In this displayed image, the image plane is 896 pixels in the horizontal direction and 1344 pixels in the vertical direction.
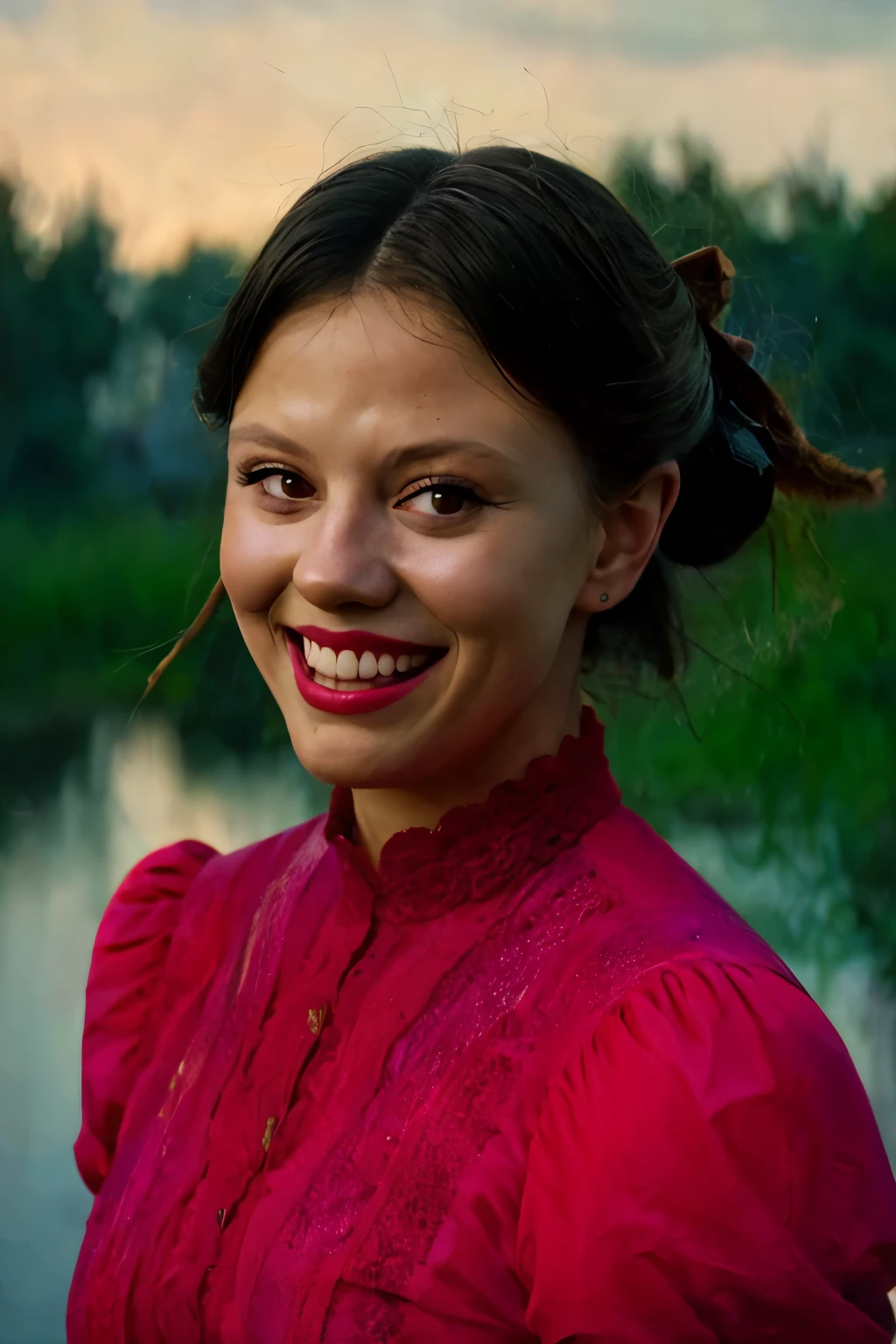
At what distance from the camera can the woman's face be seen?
0.74 meters

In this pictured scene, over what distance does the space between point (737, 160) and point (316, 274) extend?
33.1 inches

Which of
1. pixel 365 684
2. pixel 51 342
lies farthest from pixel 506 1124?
pixel 51 342

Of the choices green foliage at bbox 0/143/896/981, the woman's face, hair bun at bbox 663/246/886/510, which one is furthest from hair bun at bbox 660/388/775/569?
green foliage at bbox 0/143/896/981

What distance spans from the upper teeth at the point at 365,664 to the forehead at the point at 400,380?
0.39 ft

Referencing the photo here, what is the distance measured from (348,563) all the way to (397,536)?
32mm

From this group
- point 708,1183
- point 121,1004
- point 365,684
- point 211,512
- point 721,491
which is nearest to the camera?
point 708,1183

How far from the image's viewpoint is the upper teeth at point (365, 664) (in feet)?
2.53

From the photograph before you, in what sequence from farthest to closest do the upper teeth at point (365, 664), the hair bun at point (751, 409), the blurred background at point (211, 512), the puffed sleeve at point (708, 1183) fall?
the blurred background at point (211, 512) → the hair bun at point (751, 409) → the upper teeth at point (365, 664) → the puffed sleeve at point (708, 1183)

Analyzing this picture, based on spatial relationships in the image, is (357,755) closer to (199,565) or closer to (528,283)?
(528,283)

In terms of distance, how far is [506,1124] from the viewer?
736 millimetres

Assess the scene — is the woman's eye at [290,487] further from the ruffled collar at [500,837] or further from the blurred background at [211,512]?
the blurred background at [211,512]

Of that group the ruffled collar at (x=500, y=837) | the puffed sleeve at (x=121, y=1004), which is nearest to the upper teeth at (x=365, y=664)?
the ruffled collar at (x=500, y=837)

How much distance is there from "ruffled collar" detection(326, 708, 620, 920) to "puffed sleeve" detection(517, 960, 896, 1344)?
0.39ft

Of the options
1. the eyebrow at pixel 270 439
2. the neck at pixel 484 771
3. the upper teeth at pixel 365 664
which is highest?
the eyebrow at pixel 270 439
